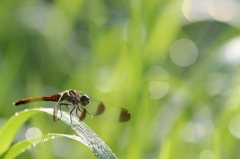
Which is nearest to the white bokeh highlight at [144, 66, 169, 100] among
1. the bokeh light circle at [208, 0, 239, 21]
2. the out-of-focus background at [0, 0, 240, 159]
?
the out-of-focus background at [0, 0, 240, 159]

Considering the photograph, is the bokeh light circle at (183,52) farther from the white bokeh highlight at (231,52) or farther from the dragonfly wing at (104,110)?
the dragonfly wing at (104,110)

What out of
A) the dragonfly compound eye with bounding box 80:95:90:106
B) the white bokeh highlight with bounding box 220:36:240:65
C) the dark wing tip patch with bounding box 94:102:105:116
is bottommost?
the dark wing tip patch with bounding box 94:102:105:116

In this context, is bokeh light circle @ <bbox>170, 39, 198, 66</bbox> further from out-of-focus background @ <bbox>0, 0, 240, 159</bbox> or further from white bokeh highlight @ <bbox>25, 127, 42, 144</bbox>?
white bokeh highlight @ <bbox>25, 127, 42, 144</bbox>

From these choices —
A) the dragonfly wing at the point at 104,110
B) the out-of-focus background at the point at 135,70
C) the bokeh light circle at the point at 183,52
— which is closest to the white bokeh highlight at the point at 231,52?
the out-of-focus background at the point at 135,70

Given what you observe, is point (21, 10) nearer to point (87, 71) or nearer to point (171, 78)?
point (87, 71)

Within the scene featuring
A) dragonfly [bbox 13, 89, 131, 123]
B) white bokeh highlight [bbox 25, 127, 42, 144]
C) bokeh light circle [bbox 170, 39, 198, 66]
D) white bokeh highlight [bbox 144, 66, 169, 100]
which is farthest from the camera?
bokeh light circle [bbox 170, 39, 198, 66]

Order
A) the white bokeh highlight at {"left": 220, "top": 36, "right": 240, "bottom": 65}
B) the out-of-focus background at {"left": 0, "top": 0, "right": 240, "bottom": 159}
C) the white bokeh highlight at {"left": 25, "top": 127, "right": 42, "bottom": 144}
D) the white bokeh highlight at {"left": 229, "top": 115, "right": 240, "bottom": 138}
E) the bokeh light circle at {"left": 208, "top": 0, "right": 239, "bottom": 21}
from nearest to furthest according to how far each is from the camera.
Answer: the white bokeh highlight at {"left": 25, "top": 127, "right": 42, "bottom": 144}
the out-of-focus background at {"left": 0, "top": 0, "right": 240, "bottom": 159}
the white bokeh highlight at {"left": 229, "top": 115, "right": 240, "bottom": 138}
the white bokeh highlight at {"left": 220, "top": 36, "right": 240, "bottom": 65}
the bokeh light circle at {"left": 208, "top": 0, "right": 239, "bottom": 21}

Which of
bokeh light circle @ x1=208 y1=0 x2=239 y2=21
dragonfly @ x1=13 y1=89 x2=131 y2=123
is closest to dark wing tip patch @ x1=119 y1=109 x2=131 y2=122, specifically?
dragonfly @ x1=13 y1=89 x2=131 y2=123

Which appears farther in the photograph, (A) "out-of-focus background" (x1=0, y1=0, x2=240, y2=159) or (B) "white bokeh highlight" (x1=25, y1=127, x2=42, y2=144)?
(A) "out-of-focus background" (x1=0, y1=0, x2=240, y2=159)

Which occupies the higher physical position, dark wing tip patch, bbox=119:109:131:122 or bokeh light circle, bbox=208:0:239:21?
bokeh light circle, bbox=208:0:239:21
